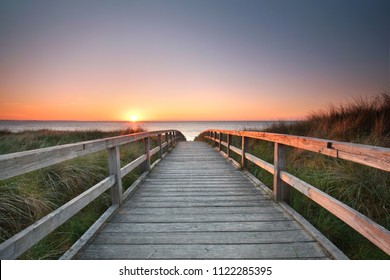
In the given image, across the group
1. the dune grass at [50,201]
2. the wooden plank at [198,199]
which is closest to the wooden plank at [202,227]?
the dune grass at [50,201]

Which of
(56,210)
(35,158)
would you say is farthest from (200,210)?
(35,158)

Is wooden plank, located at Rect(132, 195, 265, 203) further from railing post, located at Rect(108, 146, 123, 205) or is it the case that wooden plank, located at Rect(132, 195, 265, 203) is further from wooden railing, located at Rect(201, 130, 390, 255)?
wooden railing, located at Rect(201, 130, 390, 255)

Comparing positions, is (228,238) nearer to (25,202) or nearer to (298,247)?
(298,247)

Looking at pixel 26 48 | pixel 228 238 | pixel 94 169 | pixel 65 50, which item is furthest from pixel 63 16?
pixel 228 238

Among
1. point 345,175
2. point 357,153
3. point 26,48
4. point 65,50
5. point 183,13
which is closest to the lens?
point 357,153

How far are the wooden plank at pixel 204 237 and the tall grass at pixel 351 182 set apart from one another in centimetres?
48

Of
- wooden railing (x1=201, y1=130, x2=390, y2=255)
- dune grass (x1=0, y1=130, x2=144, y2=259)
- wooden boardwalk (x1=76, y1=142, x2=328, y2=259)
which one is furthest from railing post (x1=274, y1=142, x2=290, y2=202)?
dune grass (x1=0, y1=130, x2=144, y2=259)

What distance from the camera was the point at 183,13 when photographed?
5488 millimetres

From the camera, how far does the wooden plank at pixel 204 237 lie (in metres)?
1.84

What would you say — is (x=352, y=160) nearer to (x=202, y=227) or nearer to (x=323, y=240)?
(x=323, y=240)

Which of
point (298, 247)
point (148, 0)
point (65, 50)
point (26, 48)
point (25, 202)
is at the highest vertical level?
point (148, 0)

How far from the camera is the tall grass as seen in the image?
80.9 inches

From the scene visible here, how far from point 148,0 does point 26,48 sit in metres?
3.18

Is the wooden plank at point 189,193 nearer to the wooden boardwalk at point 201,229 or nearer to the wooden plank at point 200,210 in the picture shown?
the wooden boardwalk at point 201,229
